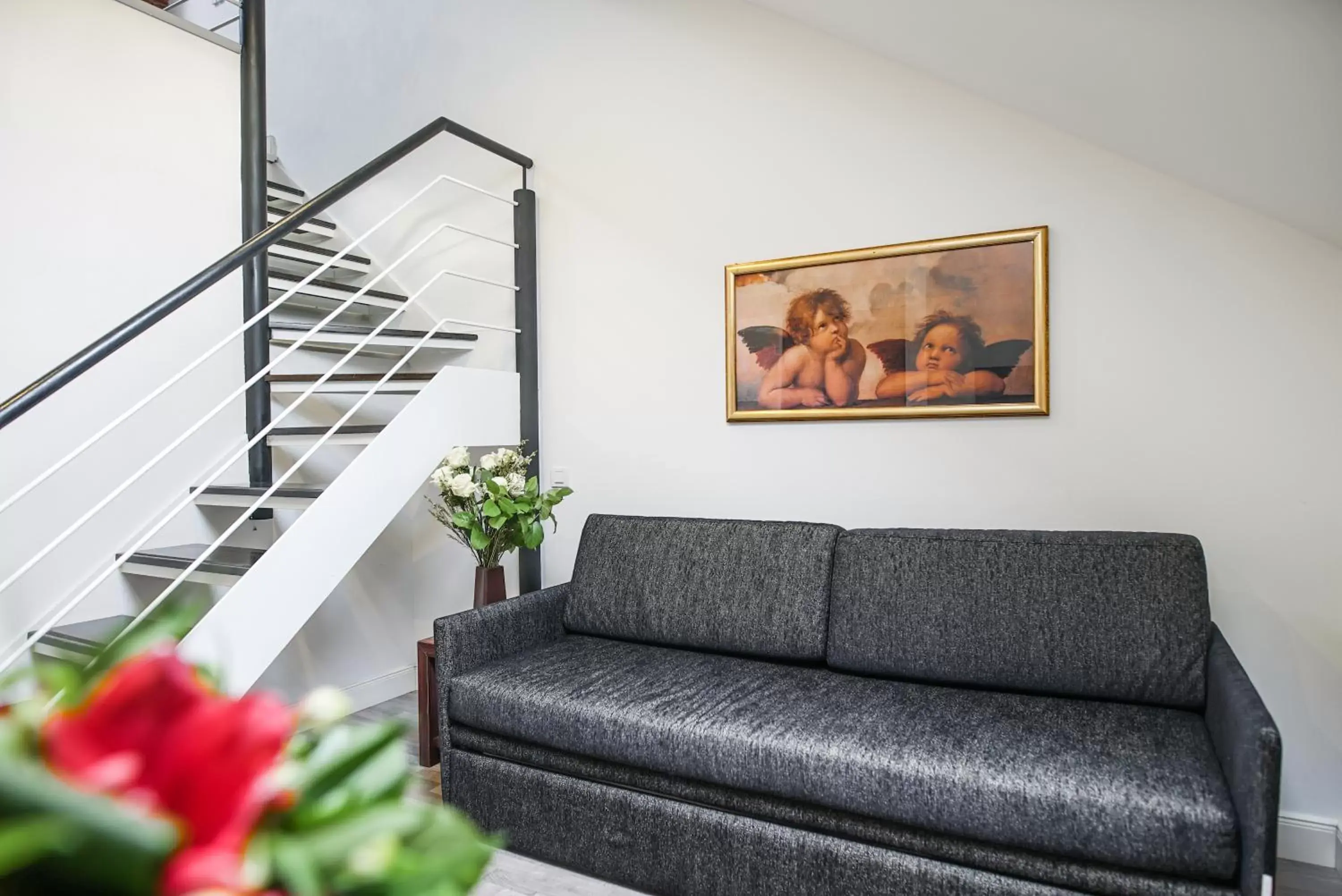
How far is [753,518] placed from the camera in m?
2.90

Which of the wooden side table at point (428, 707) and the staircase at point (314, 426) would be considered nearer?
the staircase at point (314, 426)

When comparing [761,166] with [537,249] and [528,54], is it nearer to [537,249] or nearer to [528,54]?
[537,249]

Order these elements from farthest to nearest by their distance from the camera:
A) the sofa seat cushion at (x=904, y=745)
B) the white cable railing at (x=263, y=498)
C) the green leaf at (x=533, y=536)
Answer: the green leaf at (x=533, y=536)
the white cable railing at (x=263, y=498)
the sofa seat cushion at (x=904, y=745)

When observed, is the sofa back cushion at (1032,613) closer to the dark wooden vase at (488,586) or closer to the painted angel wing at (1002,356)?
the painted angel wing at (1002,356)

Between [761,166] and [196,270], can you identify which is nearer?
[761,166]

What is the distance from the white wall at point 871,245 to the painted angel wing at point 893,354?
0.20 meters

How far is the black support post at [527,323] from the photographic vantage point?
328 centimetres

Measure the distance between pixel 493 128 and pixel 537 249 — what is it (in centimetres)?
62

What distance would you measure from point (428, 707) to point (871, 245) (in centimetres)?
215

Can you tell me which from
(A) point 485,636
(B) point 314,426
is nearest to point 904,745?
(A) point 485,636

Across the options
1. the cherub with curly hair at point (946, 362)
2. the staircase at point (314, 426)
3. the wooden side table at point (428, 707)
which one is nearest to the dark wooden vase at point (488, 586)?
the wooden side table at point (428, 707)

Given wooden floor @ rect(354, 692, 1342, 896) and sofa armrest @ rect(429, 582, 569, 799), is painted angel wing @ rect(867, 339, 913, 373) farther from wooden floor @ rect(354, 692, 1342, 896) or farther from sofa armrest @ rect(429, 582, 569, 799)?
wooden floor @ rect(354, 692, 1342, 896)

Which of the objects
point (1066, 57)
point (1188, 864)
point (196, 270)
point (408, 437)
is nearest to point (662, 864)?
point (1188, 864)

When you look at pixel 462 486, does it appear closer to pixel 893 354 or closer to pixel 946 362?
pixel 893 354
